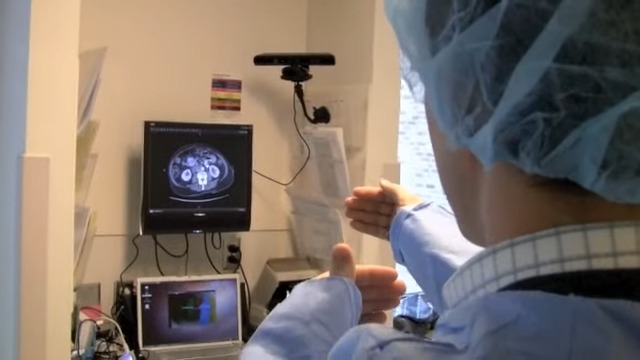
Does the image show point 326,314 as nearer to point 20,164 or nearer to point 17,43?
point 20,164

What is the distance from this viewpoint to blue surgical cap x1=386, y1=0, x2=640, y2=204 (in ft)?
2.17

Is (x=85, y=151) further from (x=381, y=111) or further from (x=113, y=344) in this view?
(x=381, y=111)

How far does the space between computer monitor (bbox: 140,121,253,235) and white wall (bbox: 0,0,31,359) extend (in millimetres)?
501

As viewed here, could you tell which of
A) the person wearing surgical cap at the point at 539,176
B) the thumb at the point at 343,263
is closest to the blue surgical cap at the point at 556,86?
the person wearing surgical cap at the point at 539,176

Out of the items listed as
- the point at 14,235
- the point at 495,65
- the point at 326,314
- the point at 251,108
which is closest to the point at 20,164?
the point at 14,235

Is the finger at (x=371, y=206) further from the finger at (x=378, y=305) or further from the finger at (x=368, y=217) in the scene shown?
Answer: the finger at (x=378, y=305)

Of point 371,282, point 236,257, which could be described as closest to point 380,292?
point 371,282

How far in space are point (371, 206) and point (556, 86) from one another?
0.52 metres

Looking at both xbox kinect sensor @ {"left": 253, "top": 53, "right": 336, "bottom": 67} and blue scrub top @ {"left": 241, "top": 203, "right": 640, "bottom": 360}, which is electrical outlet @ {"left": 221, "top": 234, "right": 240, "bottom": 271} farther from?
blue scrub top @ {"left": 241, "top": 203, "right": 640, "bottom": 360}

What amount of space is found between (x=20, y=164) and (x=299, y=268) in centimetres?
118

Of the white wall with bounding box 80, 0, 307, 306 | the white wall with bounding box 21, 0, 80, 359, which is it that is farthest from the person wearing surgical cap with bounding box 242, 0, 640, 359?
the white wall with bounding box 80, 0, 307, 306

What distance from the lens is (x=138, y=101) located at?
8.51 feet

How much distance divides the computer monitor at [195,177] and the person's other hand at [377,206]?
143cm

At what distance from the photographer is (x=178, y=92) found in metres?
2.66
